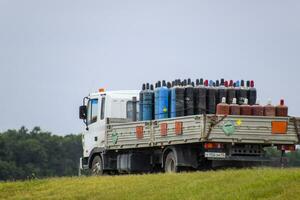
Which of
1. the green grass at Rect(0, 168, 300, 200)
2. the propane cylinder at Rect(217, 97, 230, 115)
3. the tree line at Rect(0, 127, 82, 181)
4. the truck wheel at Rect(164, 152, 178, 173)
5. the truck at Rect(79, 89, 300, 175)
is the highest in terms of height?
the tree line at Rect(0, 127, 82, 181)

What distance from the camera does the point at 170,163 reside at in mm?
38188

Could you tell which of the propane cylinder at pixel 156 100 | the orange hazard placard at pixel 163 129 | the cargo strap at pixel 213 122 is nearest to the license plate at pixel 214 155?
the cargo strap at pixel 213 122

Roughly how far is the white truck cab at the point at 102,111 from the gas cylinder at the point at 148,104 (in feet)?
8.62

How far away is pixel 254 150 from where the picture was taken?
119ft

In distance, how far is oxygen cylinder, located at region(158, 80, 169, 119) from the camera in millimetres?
38500

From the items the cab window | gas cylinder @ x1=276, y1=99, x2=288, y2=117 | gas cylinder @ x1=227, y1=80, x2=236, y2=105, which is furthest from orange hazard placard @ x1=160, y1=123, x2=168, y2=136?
the cab window

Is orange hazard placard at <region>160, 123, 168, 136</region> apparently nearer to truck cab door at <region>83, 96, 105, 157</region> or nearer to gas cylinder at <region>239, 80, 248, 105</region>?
gas cylinder at <region>239, 80, 248, 105</region>

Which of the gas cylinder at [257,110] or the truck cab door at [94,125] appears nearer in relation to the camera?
the gas cylinder at [257,110]

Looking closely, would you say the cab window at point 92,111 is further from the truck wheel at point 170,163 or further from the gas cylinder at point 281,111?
the gas cylinder at point 281,111

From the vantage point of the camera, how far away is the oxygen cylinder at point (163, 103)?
38.5m

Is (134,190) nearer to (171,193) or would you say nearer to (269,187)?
(171,193)

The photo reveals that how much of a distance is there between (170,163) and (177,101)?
199 cm

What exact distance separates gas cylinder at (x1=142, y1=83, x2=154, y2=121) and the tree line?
5627 cm

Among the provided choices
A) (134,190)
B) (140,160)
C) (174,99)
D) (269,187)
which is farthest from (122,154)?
(269,187)
